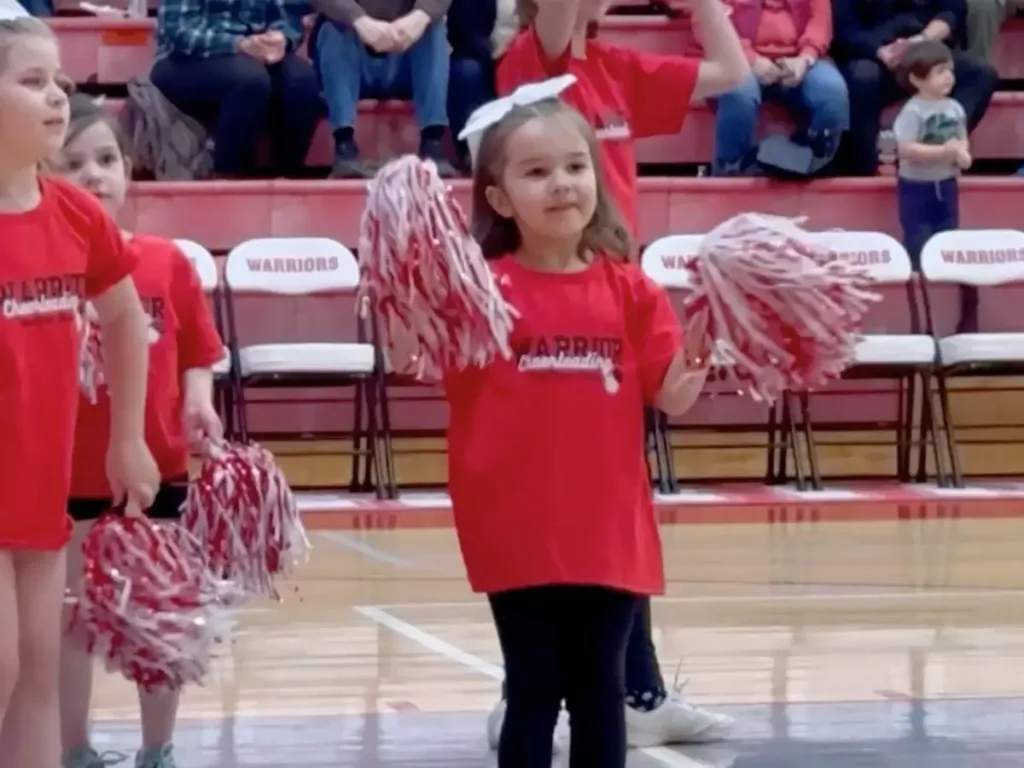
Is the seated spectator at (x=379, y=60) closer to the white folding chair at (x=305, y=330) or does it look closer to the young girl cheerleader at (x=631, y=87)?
the white folding chair at (x=305, y=330)

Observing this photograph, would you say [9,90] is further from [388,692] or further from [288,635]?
[288,635]

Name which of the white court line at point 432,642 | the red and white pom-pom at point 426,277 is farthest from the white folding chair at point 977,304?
the red and white pom-pom at point 426,277

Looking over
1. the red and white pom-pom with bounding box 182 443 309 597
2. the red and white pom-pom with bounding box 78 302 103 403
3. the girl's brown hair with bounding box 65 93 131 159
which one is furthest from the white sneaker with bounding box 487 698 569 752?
the girl's brown hair with bounding box 65 93 131 159

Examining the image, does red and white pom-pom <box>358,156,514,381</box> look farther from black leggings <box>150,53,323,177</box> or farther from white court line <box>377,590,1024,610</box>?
black leggings <box>150,53,323,177</box>

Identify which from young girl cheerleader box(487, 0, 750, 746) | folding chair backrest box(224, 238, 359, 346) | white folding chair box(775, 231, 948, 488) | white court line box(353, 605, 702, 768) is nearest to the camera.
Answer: young girl cheerleader box(487, 0, 750, 746)

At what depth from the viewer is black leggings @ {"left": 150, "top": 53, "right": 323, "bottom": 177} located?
8164mm

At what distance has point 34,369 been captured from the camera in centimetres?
276

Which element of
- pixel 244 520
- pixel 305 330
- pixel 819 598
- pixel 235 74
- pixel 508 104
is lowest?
pixel 819 598

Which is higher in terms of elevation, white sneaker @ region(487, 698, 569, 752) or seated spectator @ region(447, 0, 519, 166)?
seated spectator @ region(447, 0, 519, 166)

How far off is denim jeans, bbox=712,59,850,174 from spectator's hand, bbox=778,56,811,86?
0.08 ft

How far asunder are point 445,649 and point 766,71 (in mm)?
4476

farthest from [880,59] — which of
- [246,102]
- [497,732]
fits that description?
[497,732]

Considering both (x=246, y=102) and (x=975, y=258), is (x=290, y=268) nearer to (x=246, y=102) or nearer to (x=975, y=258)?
(x=246, y=102)

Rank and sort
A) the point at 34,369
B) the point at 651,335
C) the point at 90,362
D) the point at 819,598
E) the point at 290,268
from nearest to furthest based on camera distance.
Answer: the point at 34,369 < the point at 651,335 < the point at 90,362 < the point at 819,598 < the point at 290,268
